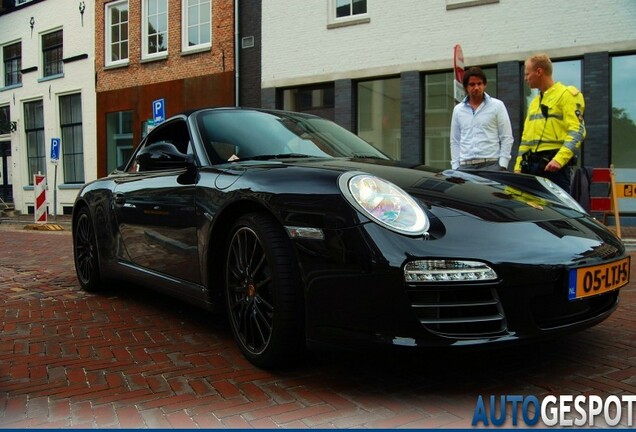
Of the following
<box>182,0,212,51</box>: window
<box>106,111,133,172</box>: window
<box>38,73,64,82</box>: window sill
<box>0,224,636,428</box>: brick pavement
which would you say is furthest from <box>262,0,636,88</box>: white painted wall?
<box>0,224,636,428</box>: brick pavement

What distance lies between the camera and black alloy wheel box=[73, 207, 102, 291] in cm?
491

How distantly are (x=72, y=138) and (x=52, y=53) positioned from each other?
10.7 feet

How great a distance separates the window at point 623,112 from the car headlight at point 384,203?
10.6 metres

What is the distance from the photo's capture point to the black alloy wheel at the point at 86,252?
16.1 ft

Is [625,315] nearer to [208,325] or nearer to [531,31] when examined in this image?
[208,325]

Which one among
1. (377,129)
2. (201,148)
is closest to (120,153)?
(377,129)

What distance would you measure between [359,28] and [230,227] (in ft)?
39.2

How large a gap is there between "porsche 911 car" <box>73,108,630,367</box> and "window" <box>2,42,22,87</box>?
855 inches

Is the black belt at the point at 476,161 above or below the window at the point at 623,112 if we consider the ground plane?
below

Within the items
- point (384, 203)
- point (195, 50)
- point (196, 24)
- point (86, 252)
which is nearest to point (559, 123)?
point (384, 203)

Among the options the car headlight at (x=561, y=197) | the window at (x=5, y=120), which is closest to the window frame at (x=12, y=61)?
the window at (x=5, y=120)

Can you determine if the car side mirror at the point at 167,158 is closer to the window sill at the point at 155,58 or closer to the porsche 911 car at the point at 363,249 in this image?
the porsche 911 car at the point at 363,249

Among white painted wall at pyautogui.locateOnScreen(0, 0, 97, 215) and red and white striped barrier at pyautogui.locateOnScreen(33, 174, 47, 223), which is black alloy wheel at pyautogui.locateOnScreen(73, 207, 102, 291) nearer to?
red and white striped barrier at pyautogui.locateOnScreen(33, 174, 47, 223)

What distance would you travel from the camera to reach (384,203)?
2.54 meters
